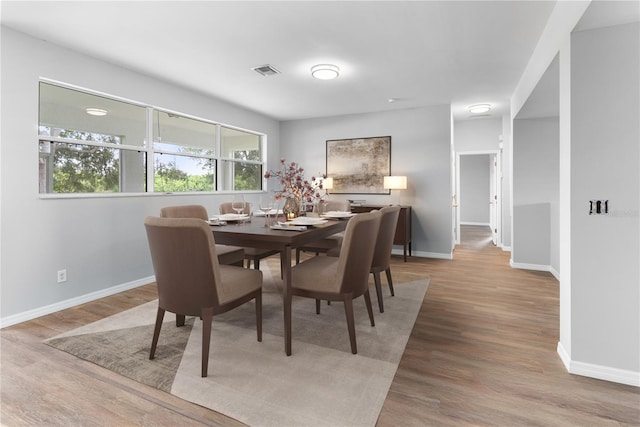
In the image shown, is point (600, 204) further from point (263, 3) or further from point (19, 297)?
point (19, 297)

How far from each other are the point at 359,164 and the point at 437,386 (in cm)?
445

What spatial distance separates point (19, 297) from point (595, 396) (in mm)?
4193

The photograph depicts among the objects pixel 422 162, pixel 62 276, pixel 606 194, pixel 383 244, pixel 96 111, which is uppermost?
pixel 96 111

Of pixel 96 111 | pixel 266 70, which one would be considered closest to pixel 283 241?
pixel 266 70

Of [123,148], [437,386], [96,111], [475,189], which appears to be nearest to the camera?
[437,386]

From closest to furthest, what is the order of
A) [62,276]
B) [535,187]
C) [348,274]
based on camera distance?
1. [348,274]
2. [62,276]
3. [535,187]

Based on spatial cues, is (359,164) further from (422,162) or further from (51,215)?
(51,215)

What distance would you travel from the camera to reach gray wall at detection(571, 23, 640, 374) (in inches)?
71.4

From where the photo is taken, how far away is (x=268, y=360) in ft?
6.76

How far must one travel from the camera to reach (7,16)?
2490 mm

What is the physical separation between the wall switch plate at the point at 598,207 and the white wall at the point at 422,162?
3403 millimetres

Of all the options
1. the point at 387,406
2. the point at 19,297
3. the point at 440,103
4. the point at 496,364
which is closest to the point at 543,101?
the point at 440,103

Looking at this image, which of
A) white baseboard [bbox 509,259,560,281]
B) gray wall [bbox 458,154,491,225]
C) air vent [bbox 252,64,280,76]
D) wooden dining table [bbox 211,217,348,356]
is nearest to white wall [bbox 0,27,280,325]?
air vent [bbox 252,64,280,76]

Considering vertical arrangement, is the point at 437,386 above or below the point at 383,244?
below
